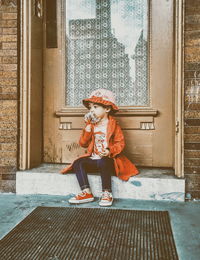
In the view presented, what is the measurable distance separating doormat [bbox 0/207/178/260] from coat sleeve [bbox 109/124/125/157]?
2.01 feet

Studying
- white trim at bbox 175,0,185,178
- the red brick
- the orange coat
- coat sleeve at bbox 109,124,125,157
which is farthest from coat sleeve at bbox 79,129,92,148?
the red brick

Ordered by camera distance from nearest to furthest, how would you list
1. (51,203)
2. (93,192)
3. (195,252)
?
(195,252)
(51,203)
(93,192)

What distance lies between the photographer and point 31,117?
333 centimetres

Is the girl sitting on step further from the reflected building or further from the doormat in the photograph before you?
the reflected building

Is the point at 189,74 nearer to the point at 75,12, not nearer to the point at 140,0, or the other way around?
the point at 140,0

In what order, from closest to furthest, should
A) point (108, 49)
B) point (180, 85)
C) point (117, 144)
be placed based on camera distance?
point (180, 85) → point (117, 144) → point (108, 49)

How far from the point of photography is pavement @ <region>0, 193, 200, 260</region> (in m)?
1.95

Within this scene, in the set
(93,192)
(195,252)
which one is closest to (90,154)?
(93,192)

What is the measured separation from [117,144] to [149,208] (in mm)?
738

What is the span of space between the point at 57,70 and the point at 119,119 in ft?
3.36

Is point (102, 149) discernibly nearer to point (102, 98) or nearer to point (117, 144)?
point (117, 144)

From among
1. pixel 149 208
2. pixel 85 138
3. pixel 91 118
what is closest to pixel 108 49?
pixel 91 118

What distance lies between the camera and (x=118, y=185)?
9.83 feet

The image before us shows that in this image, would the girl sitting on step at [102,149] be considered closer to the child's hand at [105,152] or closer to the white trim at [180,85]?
the child's hand at [105,152]
